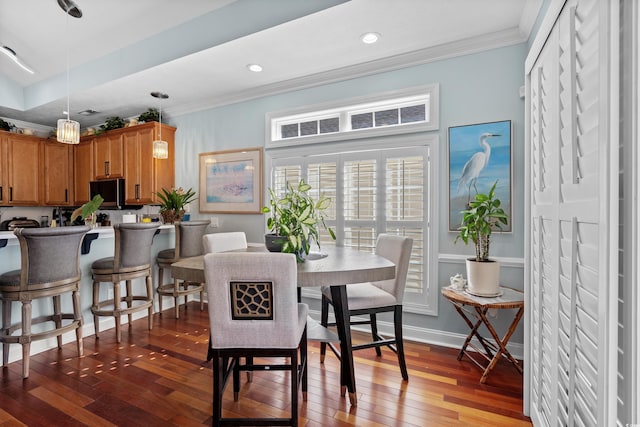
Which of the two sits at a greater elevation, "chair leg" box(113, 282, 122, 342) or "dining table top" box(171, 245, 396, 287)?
"dining table top" box(171, 245, 396, 287)

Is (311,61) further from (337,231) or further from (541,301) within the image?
(541,301)

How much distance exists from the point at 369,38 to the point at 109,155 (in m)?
4.10

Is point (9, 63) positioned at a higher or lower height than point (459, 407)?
higher

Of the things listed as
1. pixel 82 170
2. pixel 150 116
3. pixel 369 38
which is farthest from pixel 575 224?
pixel 82 170

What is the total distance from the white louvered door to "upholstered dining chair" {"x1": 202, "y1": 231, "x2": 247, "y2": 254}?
2.09m

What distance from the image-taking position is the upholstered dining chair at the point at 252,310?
5.01 feet

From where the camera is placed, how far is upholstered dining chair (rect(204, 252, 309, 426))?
1.53m

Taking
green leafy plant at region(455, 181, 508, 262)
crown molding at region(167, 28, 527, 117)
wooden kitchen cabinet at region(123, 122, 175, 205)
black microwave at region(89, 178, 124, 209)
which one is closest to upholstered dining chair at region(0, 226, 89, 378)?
wooden kitchen cabinet at region(123, 122, 175, 205)

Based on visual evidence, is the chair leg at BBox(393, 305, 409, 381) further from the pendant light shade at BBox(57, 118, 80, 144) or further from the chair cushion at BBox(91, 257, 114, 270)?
the pendant light shade at BBox(57, 118, 80, 144)

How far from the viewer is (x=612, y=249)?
85cm

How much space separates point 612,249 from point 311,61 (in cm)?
279

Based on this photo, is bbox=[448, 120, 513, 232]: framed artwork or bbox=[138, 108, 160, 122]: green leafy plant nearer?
bbox=[448, 120, 513, 232]: framed artwork

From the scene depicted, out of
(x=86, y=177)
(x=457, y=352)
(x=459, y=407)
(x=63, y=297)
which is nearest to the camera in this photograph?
(x=459, y=407)

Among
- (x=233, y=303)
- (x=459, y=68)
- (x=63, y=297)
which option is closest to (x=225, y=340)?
(x=233, y=303)
